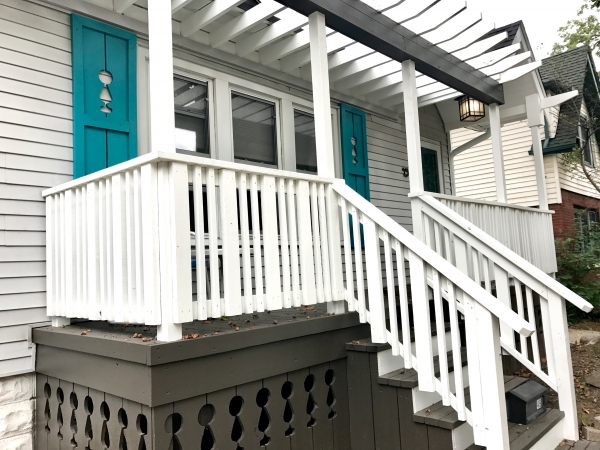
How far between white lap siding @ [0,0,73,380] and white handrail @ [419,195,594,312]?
300 cm

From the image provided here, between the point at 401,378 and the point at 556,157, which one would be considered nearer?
the point at 401,378

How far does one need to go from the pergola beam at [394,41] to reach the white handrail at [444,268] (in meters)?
1.34

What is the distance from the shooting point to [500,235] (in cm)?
552

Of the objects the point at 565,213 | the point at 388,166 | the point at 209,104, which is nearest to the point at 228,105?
the point at 209,104

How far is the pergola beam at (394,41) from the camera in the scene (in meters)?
3.57

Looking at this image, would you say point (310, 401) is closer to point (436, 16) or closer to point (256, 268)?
point (256, 268)

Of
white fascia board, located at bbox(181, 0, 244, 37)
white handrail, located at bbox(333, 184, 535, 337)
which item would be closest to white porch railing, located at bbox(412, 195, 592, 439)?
white handrail, located at bbox(333, 184, 535, 337)

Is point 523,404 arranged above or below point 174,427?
below

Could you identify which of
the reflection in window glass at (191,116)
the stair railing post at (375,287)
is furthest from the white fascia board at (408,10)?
the stair railing post at (375,287)

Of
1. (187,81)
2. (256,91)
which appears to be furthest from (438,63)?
(187,81)

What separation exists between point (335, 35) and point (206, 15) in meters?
1.32

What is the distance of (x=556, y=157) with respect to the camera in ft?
32.5

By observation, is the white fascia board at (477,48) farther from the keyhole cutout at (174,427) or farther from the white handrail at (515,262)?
the keyhole cutout at (174,427)

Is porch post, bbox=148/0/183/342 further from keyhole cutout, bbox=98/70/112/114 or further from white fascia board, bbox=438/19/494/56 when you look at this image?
white fascia board, bbox=438/19/494/56
